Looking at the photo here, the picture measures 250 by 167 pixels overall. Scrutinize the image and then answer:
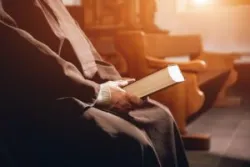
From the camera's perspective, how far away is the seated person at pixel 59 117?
1581 millimetres

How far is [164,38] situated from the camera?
3662 millimetres

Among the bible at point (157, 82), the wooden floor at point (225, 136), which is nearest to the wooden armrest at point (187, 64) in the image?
the wooden floor at point (225, 136)

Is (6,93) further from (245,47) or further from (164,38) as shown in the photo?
(245,47)

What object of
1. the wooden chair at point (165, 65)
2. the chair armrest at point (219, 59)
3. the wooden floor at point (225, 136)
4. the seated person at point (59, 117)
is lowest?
the wooden floor at point (225, 136)

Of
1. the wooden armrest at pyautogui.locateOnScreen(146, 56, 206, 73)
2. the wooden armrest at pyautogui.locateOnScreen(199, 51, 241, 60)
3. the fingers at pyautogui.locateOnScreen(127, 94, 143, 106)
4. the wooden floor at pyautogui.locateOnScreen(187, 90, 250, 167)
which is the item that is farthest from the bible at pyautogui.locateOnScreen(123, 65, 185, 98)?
the wooden armrest at pyautogui.locateOnScreen(199, 51, 241, 60)

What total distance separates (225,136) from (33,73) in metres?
1.92

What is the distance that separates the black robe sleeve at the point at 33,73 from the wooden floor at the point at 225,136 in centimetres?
124

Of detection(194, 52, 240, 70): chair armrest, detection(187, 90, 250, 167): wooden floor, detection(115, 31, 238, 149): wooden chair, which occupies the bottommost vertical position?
detection(187, 90, 250, 167): wooden floor

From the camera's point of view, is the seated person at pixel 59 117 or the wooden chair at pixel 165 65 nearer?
the seated person at pixel 59 117

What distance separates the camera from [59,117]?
1605mm

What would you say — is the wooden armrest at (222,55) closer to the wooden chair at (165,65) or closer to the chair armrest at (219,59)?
the chair armrest at (219,59)

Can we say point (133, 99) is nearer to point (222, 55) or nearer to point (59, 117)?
point (59, 117)

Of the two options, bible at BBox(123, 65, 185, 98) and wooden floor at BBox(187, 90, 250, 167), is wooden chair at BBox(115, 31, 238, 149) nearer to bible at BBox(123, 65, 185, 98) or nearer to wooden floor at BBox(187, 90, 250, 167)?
wooden floor at BBox(187, 90, 250, 167)

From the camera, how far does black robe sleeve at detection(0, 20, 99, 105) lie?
5.39ft
